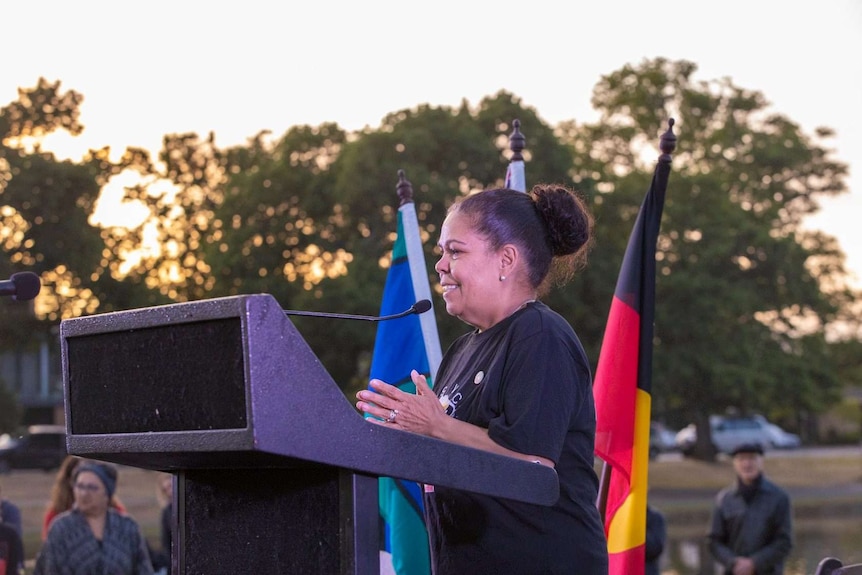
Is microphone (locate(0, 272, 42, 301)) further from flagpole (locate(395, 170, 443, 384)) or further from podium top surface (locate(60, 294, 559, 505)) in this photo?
Result: flagpole (locate(395, 170, 443, 384))

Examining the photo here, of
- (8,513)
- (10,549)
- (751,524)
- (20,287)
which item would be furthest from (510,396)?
(751,524)

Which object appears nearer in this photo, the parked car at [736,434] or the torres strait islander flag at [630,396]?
the torres strait islander flag at [630,396]

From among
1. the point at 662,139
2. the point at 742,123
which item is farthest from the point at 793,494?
the point at 662,139

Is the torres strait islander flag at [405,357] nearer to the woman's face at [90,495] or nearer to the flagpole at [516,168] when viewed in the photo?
the flagpole at [516,168]

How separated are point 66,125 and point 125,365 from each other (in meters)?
24.6

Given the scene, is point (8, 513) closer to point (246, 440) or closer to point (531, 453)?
point (531, 453)

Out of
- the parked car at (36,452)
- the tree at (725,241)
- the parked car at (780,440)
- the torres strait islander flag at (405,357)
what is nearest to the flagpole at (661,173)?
the torres strait islander flag at (405,357)

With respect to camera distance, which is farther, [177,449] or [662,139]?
[662,139]

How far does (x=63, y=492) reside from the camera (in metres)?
8.67

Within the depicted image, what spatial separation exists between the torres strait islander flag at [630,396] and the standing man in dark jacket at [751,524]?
5.24m

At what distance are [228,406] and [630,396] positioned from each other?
2705 mm

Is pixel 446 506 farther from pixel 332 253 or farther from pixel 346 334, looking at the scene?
pixel 332 253

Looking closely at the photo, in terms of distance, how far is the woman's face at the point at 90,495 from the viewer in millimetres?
7387

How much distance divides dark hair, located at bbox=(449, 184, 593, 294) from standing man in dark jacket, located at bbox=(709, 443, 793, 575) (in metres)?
6.92
